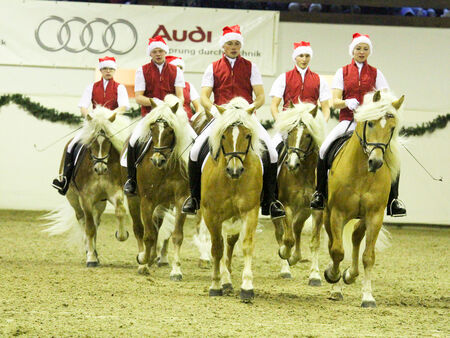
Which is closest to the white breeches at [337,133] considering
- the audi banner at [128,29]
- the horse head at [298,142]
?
the horse head at [298,142]

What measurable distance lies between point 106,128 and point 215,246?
2.82 metres

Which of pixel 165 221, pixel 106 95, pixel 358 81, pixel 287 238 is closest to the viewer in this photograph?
pixel 358 81

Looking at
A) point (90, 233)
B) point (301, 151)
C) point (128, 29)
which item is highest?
point (128, 29)

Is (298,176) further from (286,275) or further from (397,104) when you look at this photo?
(397,104)

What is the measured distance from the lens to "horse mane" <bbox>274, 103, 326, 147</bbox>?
28.1 ft

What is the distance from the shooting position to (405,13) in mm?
16141

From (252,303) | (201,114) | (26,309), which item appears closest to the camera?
(26,309)

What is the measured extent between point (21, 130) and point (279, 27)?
17.5ft

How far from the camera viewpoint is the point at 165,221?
9.77 metres

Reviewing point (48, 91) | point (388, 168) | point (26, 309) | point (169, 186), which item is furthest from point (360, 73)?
point (48, 91)

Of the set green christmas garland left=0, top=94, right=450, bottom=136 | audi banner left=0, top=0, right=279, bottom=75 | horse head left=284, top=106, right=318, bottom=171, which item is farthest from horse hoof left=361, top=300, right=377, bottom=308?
audi banner left=0, top=0, right=279, bottom=75

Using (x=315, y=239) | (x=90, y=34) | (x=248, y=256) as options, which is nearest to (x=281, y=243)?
(x=315, y=239)

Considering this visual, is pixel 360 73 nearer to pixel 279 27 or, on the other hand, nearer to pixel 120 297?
pixel 120 297

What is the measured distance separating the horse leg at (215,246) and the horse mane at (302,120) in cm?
177
